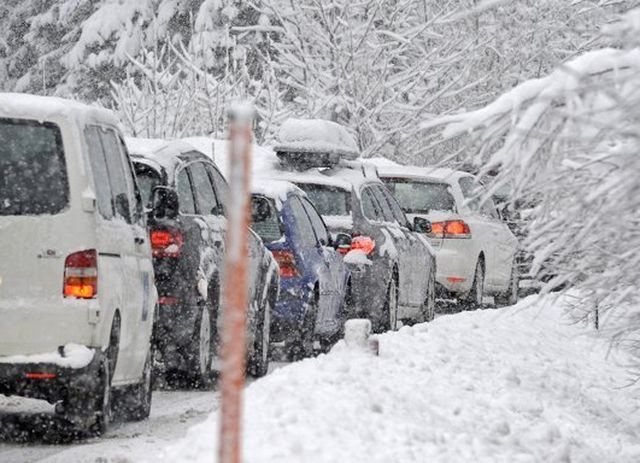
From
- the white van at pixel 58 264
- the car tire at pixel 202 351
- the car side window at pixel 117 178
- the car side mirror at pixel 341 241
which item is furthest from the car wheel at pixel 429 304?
the white van at pixel 58 264

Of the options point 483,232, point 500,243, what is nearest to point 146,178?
Answer: point 483,232

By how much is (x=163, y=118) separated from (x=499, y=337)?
16428 mm

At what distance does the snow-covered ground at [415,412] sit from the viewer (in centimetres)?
704

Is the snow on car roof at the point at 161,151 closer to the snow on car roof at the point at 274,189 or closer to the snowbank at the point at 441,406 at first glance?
the snow on car roof at the point at 274,189

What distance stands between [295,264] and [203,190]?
2.06m

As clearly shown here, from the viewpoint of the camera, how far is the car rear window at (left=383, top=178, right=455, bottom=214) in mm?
20969

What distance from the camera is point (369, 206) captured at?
17.1 meters

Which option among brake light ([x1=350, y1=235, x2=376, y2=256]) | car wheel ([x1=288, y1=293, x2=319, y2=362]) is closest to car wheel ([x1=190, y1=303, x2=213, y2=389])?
car wheel ([x1=288, y1=293, x2=319, y2=362])

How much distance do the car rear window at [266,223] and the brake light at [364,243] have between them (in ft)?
6.77

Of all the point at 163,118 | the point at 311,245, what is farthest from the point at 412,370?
the point at 163,118

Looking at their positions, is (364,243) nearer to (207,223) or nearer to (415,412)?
(207,223)

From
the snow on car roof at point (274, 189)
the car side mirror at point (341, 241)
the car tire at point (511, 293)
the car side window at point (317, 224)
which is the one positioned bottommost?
the car tire at point (511, 293)

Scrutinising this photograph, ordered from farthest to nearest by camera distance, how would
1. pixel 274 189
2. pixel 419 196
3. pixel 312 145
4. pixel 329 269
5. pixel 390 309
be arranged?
pixel 419 196 < pixel 312 145 < pixel 390 309 < pixel 329 269 < pixel 274 189

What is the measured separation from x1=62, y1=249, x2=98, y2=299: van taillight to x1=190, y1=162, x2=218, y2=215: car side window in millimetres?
3495
